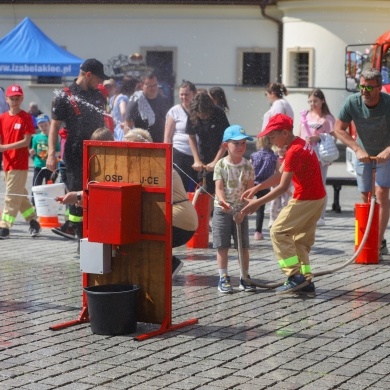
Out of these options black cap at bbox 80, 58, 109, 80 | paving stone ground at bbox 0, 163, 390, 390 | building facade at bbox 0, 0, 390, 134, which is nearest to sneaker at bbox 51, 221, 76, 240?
paving stone ground at bbox 0, 163, 390, 390

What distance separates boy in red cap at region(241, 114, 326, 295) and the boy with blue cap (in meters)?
0.30

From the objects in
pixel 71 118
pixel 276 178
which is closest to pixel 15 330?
pixel 276 178

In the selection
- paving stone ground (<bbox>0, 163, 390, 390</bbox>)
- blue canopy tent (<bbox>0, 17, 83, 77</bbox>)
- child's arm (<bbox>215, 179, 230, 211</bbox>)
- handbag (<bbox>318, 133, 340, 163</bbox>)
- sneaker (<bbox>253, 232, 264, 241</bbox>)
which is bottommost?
paving stone ground (<bbox>0, 163, 390, 390</bbox>)

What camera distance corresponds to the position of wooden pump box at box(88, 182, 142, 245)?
7.75 m

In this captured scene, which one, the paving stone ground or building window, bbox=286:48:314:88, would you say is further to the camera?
building window, bbox=286:48:314:88

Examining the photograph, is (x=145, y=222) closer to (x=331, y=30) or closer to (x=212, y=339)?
(x=212, y=339)

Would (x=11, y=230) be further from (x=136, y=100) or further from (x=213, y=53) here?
(x=213, y=53)

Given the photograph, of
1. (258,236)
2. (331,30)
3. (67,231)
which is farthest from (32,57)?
(258,236)

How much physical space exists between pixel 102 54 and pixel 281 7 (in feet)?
20.8

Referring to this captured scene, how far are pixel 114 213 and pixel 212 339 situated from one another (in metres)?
1.08

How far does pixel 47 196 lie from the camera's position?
47.4 ft

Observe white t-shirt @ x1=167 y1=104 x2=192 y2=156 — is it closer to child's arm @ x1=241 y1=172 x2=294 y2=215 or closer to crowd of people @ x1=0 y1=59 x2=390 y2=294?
crowd of people @ x1=0 y1=59 x2=390 y2=294

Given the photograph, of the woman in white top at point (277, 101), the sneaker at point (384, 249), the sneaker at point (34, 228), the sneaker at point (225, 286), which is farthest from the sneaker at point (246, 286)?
the woman in white top at point (277, 101)

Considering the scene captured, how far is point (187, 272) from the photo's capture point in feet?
35.1
